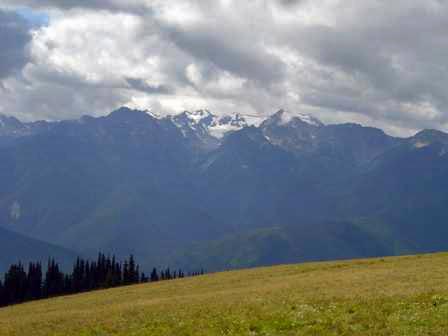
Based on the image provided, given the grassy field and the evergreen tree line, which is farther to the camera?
the evergreen tree line

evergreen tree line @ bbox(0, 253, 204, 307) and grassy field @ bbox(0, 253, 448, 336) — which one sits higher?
evergreen tree line @ bbox(0, 253, 204, 307)

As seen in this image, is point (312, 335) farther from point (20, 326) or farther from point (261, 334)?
point (20, 326)

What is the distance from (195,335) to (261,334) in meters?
3.80

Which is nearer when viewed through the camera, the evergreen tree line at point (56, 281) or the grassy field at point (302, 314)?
→ the grassy field at point (302, 314)

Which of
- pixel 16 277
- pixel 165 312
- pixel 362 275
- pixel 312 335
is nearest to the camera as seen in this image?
pixel 312 335

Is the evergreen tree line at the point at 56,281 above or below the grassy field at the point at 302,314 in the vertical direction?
above

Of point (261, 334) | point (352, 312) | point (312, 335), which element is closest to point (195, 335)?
point (261, 334)

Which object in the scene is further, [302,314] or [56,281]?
[56,281]

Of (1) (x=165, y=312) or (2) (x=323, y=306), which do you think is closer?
(2) (x=323, y=306)

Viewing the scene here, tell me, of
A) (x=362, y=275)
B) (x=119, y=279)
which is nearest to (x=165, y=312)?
(x=362, y=275)

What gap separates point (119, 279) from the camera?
530 feet

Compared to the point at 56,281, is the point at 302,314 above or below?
below

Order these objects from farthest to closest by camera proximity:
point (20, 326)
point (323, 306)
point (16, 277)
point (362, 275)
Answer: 1. point (16, 277)
2. point (362, 275)
3. point (20, 326)
4. point (323, 306)

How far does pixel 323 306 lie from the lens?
125ft
